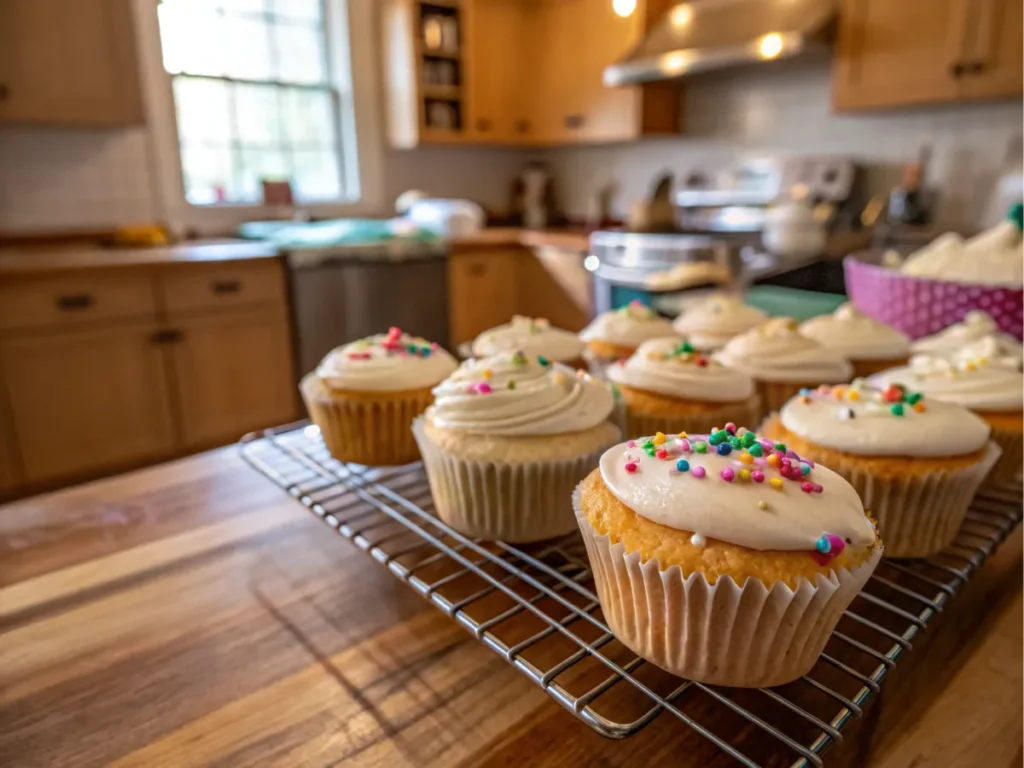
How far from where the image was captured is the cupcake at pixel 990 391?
1.00 meters

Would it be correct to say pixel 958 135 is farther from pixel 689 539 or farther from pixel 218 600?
pixel 218 600

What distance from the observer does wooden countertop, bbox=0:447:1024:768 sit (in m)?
0.60

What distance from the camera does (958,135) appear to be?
10.2ft

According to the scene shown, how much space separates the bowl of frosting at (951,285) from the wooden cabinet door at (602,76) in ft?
9.05

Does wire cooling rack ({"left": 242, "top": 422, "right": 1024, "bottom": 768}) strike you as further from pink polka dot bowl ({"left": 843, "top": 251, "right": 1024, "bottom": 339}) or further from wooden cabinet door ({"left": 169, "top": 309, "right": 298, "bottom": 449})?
wooden cabinet door ({"left": 169, "top": 309, "right": 298, "bottom": 449})

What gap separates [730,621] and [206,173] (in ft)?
12.8

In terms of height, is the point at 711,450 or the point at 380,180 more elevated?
the point at 380,180

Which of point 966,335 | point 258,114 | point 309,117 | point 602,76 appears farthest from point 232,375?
point 966,335

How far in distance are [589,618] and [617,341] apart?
94 cm

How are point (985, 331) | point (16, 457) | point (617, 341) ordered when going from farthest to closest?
point (16, 457) < point (617, 341) < point (985, 331)

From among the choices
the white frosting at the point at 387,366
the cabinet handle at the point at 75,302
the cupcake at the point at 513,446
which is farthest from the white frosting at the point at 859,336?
the cabinet handle at the point at 75,302

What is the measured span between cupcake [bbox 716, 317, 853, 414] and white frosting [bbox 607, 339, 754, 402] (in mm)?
87

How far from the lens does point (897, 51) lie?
288 cm

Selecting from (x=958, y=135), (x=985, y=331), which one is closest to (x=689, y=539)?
(x=985, y=331)
